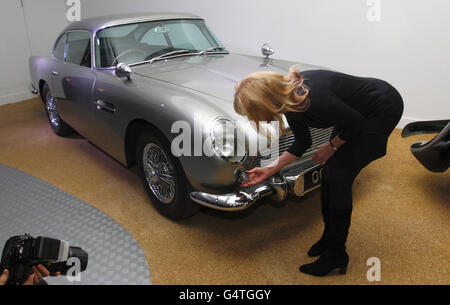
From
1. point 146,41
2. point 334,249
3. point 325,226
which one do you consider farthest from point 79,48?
point 334,249

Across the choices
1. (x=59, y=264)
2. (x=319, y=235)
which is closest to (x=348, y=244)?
(x=319, y=235)

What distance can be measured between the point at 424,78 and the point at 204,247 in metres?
3.09

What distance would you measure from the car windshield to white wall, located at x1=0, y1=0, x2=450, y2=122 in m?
1.39

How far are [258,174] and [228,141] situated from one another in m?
0.26

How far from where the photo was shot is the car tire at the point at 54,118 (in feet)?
13.9

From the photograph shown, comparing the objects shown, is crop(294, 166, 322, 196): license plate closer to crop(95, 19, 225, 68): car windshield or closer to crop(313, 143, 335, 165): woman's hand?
crop(313, 143, 335, 165): woman's hand

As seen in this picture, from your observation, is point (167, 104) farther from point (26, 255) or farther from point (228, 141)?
point (26, 255)

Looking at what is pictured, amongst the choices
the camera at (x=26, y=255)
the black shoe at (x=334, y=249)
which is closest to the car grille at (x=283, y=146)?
the black shoe at (x=334, y=249)

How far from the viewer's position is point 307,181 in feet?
7.37

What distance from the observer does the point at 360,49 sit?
4.10 metres

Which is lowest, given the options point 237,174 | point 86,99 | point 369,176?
point 369,176

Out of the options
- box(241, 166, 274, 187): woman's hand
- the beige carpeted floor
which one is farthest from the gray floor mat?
box(241, 166, 274, 187): woman's hand

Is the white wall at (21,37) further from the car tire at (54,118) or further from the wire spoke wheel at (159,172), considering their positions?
the wire spoke wheel at (159,172)
